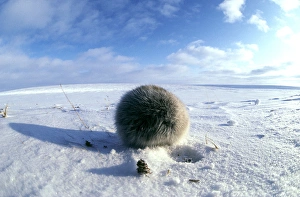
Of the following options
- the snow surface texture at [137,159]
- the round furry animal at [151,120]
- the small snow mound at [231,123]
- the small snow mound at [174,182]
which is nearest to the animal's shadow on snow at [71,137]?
the snow surface texture at [137,159]

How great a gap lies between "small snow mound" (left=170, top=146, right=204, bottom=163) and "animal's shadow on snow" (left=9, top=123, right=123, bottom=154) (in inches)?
27.2

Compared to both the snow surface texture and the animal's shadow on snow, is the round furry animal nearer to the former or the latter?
the snow surface texture

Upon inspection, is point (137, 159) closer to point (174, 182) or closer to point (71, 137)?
point (174, 182)

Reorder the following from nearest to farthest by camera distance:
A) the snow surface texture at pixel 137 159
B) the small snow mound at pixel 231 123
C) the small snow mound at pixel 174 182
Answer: the snow surface texture at pixel 137 159 < the small snow mound at pixel 174 182 < the small snow mound at pixel 231 123

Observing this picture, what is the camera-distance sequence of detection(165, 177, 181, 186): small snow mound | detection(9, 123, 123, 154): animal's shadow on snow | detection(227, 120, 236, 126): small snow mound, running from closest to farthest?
1. detection(165, 177, 181, 186): small snow mound
2. detection(9, 123, 123, 154): animal's shadow on snow
3. detection(227, 120, 236, 126): small snow mound

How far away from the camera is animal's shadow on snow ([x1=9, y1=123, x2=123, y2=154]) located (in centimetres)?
252

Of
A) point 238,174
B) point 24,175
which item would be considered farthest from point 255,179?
point 24,175

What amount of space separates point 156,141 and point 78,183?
42.6 inches

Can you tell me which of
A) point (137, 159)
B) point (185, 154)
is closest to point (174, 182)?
point (137, 159)

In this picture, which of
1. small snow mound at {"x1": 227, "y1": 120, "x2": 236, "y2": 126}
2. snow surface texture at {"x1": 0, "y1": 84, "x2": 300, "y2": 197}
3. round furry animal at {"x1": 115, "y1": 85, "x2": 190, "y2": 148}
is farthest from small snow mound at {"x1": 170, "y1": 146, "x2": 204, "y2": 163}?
small snow mound at {"x1": 227, "y1": 120, "x2": 236, "y2": 126}

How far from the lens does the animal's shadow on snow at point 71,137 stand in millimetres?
2518

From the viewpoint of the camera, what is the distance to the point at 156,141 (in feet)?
8.60

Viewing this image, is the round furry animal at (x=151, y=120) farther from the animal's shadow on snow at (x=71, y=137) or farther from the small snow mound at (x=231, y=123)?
the small snow mound at (x=231, y=123)

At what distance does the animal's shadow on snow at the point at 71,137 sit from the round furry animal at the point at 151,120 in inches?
10.0
